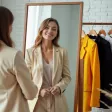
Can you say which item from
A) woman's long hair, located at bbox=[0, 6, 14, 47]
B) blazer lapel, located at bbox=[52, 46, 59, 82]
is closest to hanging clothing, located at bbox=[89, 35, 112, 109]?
blazer lapel, located at bbox=[52, 46, 59, 82]

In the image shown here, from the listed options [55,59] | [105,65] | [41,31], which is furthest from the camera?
[105,65]

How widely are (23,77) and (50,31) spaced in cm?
88

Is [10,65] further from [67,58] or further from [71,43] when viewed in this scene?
[71,43]

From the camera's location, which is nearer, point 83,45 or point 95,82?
point 95,82

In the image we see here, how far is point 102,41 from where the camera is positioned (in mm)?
2545

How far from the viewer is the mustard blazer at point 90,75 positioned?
2439 millimetres

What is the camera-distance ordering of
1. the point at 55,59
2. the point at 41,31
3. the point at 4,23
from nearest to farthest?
the point at 4,23 → the point at 55,59 → the point at 41,31

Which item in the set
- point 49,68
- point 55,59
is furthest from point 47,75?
point 55,59

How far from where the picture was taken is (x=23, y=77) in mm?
1500

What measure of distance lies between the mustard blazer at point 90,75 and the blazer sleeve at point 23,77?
1016 mm

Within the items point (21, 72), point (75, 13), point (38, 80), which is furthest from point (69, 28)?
point (21, 72)

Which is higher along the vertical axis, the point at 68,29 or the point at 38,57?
the point at 68,29

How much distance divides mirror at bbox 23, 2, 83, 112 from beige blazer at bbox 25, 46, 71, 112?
155 mm

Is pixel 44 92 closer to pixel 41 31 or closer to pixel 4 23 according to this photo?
pixel 41 31
